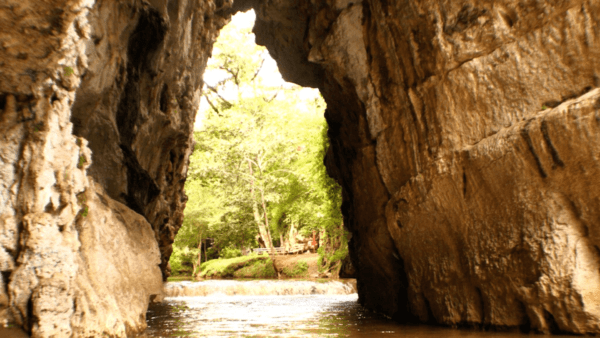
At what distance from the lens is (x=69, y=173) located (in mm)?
5801

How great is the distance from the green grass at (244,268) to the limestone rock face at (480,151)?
17035 mm

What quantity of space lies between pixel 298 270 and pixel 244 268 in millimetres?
3929

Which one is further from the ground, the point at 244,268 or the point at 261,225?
the point at 261,225

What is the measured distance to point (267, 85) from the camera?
33.6 metres

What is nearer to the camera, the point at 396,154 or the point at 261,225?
the point at 396,154

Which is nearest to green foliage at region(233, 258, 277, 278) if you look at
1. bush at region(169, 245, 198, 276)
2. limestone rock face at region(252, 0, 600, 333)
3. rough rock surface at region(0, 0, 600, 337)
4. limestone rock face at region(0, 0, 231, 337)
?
bush at region(169, 245, 198, 276)

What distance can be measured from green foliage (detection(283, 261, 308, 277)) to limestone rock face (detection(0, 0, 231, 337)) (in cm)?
1572

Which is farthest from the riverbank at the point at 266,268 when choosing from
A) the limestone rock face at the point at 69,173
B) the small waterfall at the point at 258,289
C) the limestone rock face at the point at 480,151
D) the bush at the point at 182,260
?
the limestone rock face at the point at 69,173

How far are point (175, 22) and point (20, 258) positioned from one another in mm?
7980

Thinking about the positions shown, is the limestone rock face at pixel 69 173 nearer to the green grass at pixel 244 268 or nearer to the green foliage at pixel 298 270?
the green foliage at pixel 298 270

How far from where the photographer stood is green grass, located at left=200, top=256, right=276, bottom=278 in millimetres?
26547

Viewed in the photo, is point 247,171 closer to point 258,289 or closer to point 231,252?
point 231,252

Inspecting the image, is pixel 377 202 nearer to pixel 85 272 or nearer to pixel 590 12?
pixel 590 12

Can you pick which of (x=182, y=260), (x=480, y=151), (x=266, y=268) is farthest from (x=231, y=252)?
(x=480, y=151)
